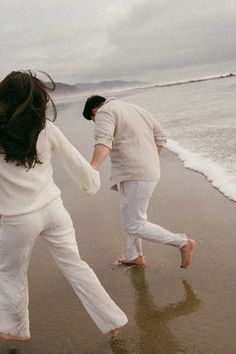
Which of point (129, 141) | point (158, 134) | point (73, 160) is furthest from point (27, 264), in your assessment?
point (158, 134)

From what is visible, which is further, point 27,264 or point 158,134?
point 158,134

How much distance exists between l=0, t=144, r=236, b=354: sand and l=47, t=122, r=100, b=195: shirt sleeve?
107 cm

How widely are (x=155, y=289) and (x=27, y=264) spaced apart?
4.32 ft

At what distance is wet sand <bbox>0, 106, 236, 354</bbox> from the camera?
2949 millimetres

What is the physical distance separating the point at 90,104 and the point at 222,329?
6.46 feet

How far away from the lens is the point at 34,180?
2492 millimetres

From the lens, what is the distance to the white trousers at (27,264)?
2518 millimetres

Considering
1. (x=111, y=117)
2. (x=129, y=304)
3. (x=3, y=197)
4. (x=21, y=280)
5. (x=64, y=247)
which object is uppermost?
(x=111, y=117)

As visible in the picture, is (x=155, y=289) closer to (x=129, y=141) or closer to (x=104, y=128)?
(x=129, y=141)

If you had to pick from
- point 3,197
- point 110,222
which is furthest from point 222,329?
point 110,222

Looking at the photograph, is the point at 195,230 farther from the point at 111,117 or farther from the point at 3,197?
the point at 3,197

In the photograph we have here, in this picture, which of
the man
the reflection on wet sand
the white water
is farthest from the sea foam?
the reflection on wet sand

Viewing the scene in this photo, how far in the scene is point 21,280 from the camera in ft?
9.04

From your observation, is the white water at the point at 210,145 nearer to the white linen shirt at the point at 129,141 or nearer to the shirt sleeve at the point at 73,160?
the white linen shirt at the point at 129,141
